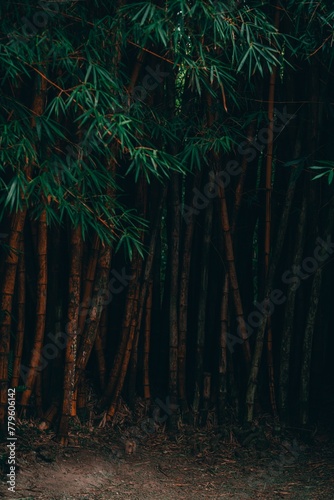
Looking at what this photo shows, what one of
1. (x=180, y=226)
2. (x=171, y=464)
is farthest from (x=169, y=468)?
(x=180, y=226)

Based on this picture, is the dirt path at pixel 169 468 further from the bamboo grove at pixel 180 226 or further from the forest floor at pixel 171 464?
the bamboo grove at pixel 180 226

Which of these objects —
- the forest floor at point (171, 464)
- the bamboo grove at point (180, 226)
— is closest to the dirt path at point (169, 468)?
the forest floor at point (171, 464)

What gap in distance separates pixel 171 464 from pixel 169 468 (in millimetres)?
49

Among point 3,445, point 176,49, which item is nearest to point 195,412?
point 3,445

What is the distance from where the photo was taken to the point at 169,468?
4121mm

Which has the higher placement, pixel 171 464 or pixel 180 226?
pixel 180 226

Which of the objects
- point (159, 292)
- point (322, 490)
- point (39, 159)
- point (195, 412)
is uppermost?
point (39, 159)

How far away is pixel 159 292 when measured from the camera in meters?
4.63

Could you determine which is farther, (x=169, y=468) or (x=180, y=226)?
(x=180, y=226)

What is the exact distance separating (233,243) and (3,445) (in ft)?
5.93

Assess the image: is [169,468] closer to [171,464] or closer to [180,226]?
[171,464]

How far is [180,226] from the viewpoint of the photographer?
4488mm

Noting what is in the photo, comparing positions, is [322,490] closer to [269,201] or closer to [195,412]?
[195,412]

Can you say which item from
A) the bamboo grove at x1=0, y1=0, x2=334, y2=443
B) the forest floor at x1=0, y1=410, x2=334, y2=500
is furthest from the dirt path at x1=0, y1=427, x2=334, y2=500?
the bamboo grove at x1=0, y1=0, x2=334, y2=443
